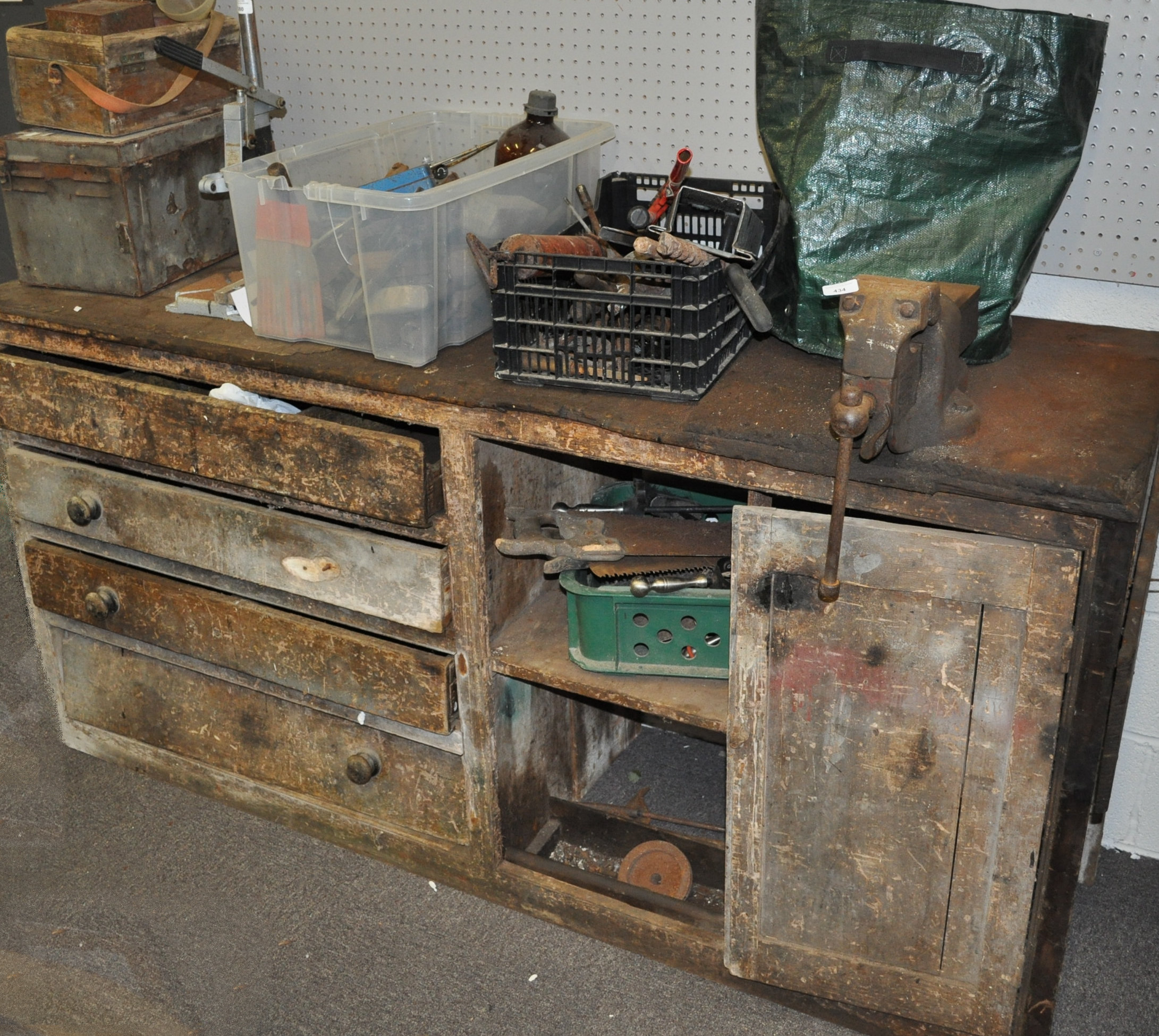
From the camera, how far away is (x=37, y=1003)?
5.97ft

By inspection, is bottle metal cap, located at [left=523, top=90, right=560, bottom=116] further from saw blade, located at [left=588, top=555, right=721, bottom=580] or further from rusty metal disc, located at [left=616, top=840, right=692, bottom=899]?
rusty metal disc, located at [left=616, top=840, right=692, bottom=899]

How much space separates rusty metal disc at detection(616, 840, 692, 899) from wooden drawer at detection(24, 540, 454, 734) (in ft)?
1.38

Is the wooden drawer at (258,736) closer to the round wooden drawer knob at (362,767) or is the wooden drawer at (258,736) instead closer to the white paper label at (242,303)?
the round wooden drawer knob at (362,767)

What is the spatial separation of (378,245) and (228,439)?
398mm

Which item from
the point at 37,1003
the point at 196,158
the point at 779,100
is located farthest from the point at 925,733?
the point at 196,158

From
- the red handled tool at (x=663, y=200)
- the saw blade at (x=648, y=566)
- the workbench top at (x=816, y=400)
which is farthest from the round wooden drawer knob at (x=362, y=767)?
the red handled tool at (x=663, y=200)

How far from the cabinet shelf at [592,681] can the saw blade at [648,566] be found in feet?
0.51

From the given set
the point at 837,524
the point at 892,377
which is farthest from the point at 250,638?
the point at 892,377

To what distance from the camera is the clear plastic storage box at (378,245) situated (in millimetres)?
1636

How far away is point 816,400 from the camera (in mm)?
1527

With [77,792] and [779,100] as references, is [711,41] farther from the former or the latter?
[77,792]

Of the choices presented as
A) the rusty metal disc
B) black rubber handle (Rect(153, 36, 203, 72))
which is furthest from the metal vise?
black rubber handle (Rect(153, 36, 203, 72))

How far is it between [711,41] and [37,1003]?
1.83 m

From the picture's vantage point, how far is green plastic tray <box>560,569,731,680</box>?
1.70 m
